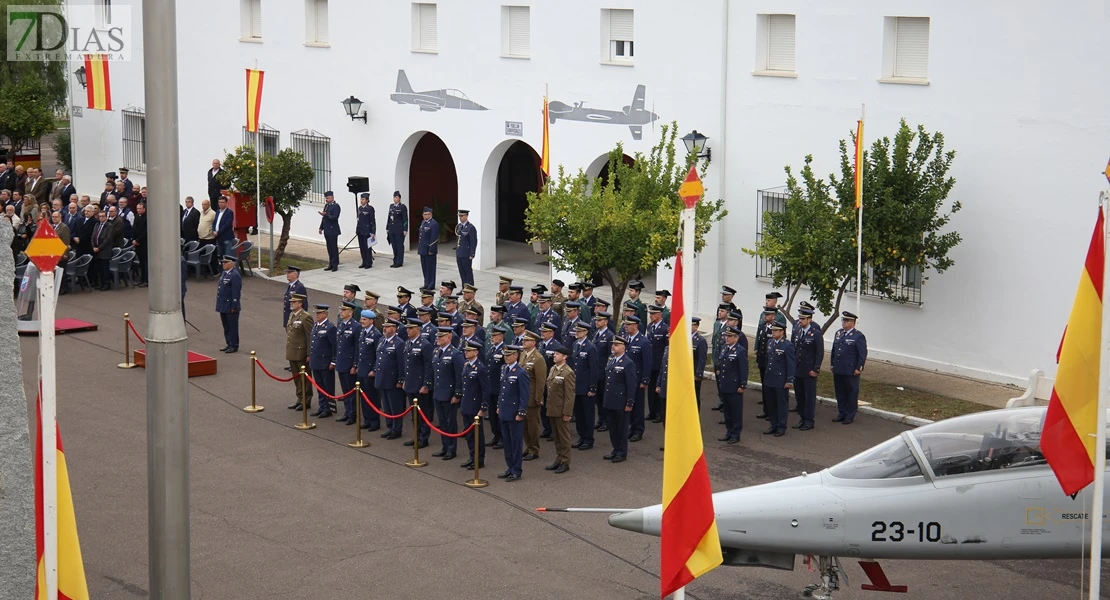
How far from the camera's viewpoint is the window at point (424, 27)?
24.4 m

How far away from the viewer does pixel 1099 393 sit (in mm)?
7930

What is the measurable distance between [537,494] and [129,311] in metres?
11.0

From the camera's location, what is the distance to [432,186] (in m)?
27.3

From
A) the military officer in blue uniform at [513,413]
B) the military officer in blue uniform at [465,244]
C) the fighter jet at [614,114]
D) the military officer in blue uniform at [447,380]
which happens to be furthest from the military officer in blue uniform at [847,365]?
the military officer in blue uniform at [465,244]

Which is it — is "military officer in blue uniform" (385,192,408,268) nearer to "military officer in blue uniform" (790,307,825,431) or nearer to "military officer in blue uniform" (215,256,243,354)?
"military officer in blue uniform" (215,256,243,354)

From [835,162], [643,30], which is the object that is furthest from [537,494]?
[643,30]

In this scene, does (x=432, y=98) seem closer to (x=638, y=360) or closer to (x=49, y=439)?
(x=638, y=360)

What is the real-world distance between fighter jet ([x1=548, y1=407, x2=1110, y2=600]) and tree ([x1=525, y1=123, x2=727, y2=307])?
26.5 ft

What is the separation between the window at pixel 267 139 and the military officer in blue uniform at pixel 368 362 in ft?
44.1

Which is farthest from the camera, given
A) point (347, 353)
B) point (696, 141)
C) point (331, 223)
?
point (331, 223)

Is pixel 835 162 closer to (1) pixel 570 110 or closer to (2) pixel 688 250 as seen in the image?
(1) pixel 570 110

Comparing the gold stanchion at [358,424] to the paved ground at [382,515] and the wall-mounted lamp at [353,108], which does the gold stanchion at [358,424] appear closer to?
the paved ground at [382,515]

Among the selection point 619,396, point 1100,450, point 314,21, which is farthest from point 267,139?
point 1100,450

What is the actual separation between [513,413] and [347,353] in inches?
118
